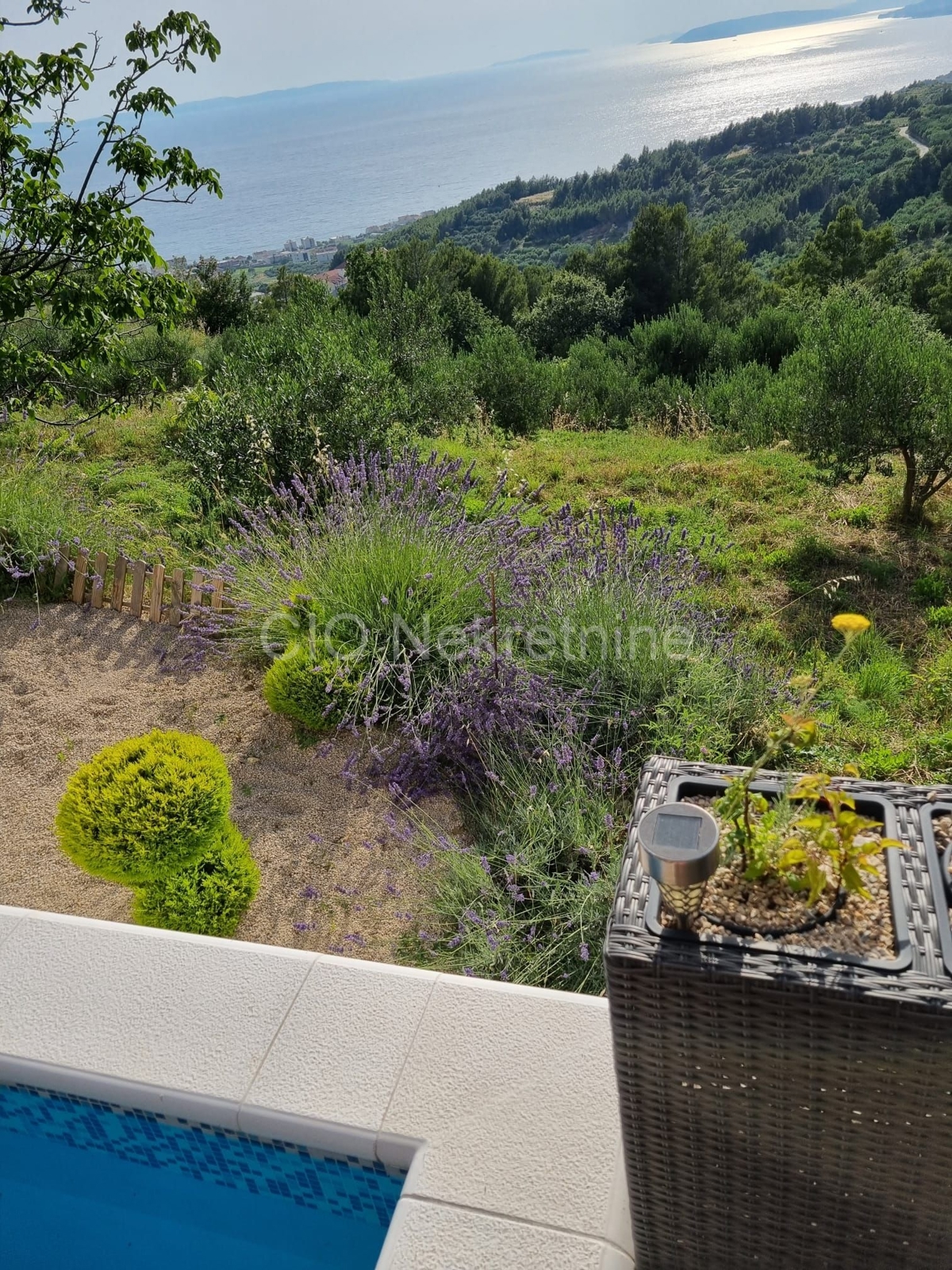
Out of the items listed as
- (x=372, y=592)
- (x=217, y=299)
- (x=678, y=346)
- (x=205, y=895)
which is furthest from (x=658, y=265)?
(x=205, y=895)

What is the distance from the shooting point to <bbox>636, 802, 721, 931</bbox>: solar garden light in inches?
47.4

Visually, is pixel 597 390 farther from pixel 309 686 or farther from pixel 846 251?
pixel 846 251

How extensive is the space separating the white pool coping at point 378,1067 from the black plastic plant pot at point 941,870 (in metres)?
0.71

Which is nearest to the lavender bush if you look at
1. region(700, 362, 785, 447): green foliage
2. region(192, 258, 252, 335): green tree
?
region(700, 362, 785, 447): green foliage

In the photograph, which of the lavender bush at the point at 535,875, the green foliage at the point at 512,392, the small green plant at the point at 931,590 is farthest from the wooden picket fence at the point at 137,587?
the green foliage at the point at 512,392

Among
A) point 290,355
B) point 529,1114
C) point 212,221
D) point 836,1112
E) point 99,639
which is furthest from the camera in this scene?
point 212,221

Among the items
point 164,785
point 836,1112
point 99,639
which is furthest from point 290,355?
point 836,1112

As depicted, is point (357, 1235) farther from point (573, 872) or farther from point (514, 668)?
point (514, 668)

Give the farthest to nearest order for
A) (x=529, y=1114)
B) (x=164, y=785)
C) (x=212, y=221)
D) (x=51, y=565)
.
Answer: (x=212, y=221) → (x=51, y=565) → (x=164, y=785) → (x=529, y=1114)

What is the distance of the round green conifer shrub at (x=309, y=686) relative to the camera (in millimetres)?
3617

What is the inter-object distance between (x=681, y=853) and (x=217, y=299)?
16.3 meters

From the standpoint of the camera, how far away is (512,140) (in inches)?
5851

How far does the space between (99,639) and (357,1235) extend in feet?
11.3

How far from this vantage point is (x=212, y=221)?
10306cm
